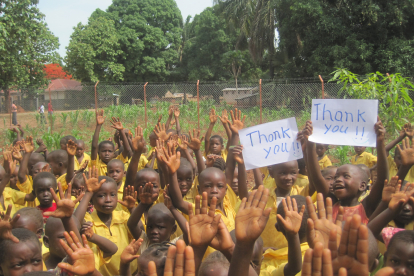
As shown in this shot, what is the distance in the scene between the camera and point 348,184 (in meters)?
2.58

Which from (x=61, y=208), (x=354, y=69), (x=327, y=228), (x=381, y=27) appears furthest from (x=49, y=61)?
(x=327, y=228)

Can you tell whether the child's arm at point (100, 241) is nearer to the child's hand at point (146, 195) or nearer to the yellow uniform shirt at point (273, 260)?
the child's hand at point (146, 195)

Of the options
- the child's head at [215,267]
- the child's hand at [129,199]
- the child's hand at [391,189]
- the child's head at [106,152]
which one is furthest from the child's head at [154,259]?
the child's head at [106,152]

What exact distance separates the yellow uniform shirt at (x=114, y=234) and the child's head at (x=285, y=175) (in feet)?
4.56

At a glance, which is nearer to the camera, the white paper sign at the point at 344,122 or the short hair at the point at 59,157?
the white paper sign at the point at 344,122

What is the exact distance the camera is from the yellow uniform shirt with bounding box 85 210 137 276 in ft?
8.63

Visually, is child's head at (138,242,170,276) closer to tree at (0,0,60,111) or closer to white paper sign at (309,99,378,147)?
white paper sign at (309,99,378,147)

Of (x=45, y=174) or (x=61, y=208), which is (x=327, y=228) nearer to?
(x=61, y=208)

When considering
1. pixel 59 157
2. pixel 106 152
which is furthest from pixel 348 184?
pixel 59 157

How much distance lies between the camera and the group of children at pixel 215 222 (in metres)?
1.61

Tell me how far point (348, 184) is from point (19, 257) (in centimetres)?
226

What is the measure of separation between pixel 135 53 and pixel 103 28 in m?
4.08

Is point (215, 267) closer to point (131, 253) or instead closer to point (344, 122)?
point (131, 253)

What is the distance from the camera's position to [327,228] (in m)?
1.64
